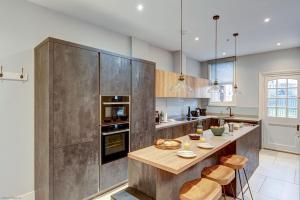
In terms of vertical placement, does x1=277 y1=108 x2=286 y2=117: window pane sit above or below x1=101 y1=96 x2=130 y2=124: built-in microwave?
below

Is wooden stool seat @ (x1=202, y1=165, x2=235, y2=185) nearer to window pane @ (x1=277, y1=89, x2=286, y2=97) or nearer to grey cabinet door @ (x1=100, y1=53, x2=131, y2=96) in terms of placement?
grey cabinet door @ (x1=100, y1=53, x2=131, y2=96)

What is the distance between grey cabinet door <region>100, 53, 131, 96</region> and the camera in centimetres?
275

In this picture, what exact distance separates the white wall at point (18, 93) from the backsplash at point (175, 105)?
291 centimetres

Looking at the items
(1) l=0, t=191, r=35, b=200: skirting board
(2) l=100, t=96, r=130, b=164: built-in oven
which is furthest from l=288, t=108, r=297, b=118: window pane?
(1) l=0, t=191, r=35, b=200: skirting board

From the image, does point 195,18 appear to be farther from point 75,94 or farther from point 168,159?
point 168,159

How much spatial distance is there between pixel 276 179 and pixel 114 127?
3222mm

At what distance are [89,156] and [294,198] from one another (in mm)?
3226

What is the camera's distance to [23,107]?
2.49m


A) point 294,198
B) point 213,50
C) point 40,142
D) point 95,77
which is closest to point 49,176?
point 40,142

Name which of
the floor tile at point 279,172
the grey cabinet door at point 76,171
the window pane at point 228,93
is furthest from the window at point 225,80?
the grey cabinet door at point 76,171

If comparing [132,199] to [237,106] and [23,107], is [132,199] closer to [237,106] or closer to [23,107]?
[23,107]

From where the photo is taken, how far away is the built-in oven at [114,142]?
9.12 feet

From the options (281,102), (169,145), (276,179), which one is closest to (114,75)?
(169,145)

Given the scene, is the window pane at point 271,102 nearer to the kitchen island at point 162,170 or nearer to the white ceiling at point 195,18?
the white ceiling at point 195,18
